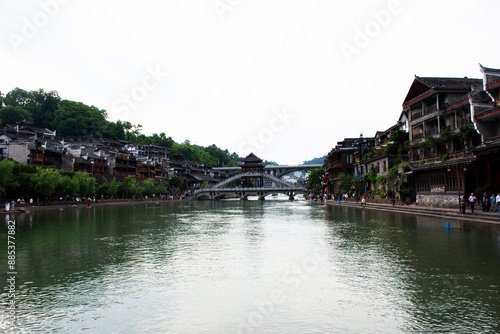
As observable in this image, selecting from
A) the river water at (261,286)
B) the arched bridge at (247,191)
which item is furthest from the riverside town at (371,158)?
the river water at (261,286)

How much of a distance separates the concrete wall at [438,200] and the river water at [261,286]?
57.5 feet

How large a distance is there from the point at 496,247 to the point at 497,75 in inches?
894

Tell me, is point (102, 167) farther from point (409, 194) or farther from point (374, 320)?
point (374, 320)

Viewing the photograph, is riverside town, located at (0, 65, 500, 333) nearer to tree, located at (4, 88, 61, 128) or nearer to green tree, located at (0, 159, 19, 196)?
green tree, located at (0, 159, 19, 196)

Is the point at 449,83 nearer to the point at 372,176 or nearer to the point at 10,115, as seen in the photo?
the point at 372,176

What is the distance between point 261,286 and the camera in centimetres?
1190

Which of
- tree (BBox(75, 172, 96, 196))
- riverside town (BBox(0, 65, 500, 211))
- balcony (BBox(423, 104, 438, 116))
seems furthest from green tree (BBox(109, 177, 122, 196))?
balcony (BBox(423, 104, 438, 116))

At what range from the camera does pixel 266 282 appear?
1238 centimetres

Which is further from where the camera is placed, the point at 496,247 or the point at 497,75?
the point at 497,75

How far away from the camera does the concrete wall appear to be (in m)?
37.3

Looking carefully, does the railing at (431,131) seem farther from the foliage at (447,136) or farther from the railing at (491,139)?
the railing at (491,139)

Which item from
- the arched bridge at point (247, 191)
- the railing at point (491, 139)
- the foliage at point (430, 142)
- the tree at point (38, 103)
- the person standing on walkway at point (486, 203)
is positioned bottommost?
the person standing on walkway at point (486, 203)

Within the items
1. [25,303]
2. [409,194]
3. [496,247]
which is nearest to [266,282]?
[25,303]

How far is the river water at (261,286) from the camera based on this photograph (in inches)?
345
